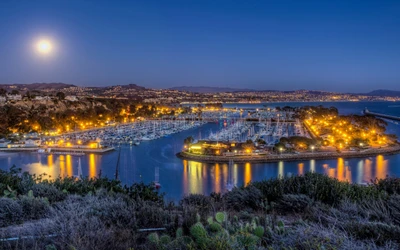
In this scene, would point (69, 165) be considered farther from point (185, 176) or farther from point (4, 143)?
point (4, 143)

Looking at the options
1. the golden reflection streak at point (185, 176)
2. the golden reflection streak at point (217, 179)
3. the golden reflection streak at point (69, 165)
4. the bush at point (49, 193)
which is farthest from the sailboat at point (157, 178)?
the bush at point (49, 193)

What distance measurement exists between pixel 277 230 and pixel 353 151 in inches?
741

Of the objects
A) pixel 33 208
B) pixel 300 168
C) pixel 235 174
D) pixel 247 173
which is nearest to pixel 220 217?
pixel 33 208

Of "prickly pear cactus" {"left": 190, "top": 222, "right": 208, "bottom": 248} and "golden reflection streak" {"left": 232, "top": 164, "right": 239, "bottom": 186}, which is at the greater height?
"prickly pear cactus" {"left": 190, "top": 222, "right": 208, "bottom": 248}

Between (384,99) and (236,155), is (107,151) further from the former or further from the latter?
(384,99)

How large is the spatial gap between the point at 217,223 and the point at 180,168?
44.7 feet

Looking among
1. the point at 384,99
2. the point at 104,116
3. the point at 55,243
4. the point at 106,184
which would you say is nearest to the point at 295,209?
the point at 55,243

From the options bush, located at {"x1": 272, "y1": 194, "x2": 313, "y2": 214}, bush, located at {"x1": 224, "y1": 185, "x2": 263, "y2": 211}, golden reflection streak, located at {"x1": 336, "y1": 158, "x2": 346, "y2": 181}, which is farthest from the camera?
golden reflection streak, located at {"x1": 336, "y1": 158, "x2": 346, "y2": 181}

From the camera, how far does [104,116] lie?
33.2 meters

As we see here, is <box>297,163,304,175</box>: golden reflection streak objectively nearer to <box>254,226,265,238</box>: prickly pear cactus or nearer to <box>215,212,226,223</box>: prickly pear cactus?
<box>215,212,226,223</box>: prickly pear cactus

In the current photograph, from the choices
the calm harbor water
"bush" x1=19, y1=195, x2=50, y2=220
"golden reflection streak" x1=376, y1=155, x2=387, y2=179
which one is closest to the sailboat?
the calm harbor water

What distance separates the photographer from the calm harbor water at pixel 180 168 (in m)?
13.3

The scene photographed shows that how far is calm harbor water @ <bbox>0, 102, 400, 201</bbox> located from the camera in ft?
43.5

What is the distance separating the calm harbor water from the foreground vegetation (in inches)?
345
